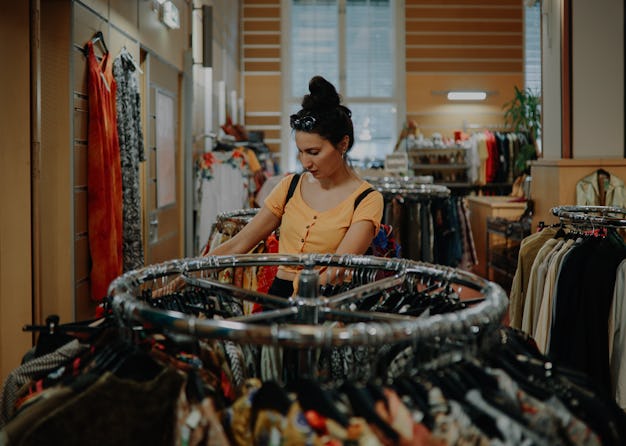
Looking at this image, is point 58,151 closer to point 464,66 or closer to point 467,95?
point 467,95

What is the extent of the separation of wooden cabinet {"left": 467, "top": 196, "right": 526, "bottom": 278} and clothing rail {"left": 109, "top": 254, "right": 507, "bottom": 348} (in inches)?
256

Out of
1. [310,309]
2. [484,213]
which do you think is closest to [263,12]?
[484,213]

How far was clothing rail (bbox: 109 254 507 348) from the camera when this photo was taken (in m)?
0.92

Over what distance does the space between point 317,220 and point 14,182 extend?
65.1 inches

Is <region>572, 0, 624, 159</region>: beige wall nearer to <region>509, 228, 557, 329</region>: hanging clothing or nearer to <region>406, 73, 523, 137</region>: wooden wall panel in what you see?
<region>509, 228, 557, 329</region>: hanging clothing

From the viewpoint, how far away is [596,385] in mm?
1106

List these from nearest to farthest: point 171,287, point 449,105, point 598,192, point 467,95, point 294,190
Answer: point 171,287
point 294,190
point 598,192
point 467,95
point 449,105

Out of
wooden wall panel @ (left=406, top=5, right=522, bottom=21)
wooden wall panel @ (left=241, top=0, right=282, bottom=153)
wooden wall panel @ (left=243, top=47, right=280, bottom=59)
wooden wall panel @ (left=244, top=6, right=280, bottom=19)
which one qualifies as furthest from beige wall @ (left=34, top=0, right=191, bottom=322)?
wooden wall panel @ (left=406, top=5, right=522, bottom=21)

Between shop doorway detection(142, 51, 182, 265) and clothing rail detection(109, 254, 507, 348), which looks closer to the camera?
clothing rail detection(109, 254, 507, 348)

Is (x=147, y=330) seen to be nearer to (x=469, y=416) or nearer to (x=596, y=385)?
(x=469, y=416)

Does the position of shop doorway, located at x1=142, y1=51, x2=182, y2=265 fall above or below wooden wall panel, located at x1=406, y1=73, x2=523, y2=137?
below

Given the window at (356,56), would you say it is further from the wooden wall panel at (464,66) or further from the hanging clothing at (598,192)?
the hanging clothing at (598,192)

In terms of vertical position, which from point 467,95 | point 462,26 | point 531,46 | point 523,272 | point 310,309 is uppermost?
point 462,26

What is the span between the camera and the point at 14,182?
343 centimetres
